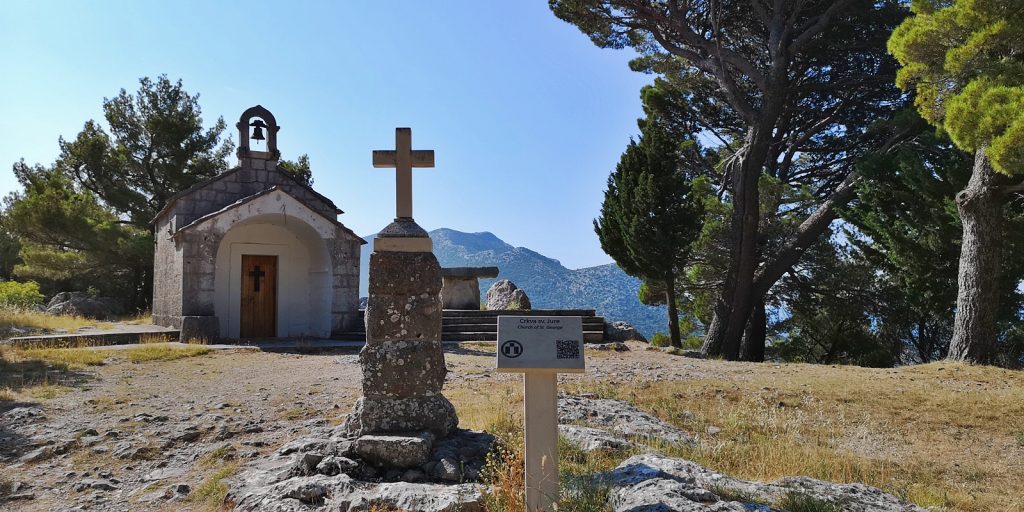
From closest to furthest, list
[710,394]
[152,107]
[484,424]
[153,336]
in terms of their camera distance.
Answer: [484,424]
[710,394]
[153,336]
[152,107]

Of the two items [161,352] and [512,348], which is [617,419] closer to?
[512,348]

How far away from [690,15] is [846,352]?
10816 millimetres

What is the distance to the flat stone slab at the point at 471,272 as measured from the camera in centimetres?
1705

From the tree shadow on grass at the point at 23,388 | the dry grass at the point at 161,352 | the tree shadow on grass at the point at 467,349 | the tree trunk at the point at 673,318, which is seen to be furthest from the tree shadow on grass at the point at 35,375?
the tree trunk at the point at 673,318

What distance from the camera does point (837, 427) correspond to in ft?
21.6

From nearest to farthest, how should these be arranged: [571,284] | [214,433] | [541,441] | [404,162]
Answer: [541,441]
[404,162]
[214,433]
[571,284]

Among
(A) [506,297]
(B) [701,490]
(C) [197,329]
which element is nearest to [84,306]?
(C) [197,329]

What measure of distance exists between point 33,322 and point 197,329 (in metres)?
4.76

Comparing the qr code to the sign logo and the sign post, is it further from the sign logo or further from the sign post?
the sign logo

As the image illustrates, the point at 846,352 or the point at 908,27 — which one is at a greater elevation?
the point at 908,27

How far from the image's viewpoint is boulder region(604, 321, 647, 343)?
15.8m

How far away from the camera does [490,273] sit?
1716 cm

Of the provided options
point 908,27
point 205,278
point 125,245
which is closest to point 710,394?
point 908,27

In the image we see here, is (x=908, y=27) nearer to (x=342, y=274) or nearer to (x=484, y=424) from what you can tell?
(x=484, y=424)
